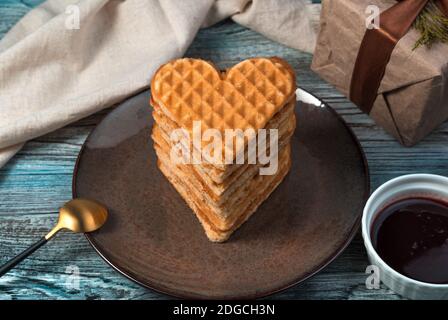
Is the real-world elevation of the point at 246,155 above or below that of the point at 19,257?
above

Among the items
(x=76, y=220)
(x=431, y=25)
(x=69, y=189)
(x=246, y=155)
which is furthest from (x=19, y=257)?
(x=431, y=25)

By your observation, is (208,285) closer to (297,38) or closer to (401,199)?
(401,199)

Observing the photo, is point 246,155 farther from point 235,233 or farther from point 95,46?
point 95,46

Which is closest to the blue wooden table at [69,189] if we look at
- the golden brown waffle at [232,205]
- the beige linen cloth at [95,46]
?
the beige linen cloth at [95,46]

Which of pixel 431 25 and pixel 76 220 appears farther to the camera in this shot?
pixel 431 25

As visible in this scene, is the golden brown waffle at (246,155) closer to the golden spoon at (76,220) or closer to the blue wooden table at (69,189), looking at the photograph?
the golden spoon at (76,220)

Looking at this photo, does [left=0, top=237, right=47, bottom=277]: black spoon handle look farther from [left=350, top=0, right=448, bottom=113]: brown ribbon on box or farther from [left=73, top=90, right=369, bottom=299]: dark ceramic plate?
[left=350, top=0, right=448, bottom=113]: brown ribbon on box
